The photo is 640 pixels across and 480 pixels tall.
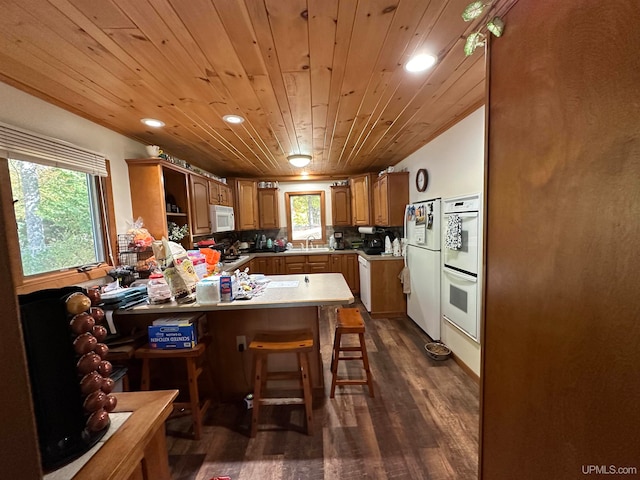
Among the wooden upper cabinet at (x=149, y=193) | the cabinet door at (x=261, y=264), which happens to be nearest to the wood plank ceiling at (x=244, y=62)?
the wooden upper cabinet at (x=149, y=193)

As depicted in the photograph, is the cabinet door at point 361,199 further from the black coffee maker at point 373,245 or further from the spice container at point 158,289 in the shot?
the spice container at point 158,289

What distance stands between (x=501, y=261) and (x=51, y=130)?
274 cm

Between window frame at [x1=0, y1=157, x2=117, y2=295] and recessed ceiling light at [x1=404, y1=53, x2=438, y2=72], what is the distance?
6.46 ft

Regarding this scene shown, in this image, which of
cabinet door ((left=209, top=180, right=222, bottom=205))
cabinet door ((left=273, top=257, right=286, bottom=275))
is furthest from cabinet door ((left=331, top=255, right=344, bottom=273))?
cabinet door ((left=209, top=180, right=222, bottom=205))

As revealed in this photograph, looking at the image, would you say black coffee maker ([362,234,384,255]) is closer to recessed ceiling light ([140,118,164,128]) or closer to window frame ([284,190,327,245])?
window frame ([284,190,327,245])

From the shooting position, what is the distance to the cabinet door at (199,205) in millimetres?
3053

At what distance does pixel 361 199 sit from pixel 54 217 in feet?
12.6

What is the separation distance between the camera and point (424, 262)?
3.10m

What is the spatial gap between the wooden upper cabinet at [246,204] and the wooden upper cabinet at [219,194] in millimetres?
218

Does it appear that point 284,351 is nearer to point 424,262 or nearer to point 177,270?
point 177,270

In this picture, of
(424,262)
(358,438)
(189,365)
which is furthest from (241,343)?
(424,262)

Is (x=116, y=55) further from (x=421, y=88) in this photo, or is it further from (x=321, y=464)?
(x=321, y=464)

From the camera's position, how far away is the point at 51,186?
1.78m

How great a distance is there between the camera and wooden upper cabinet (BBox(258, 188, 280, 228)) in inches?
195
